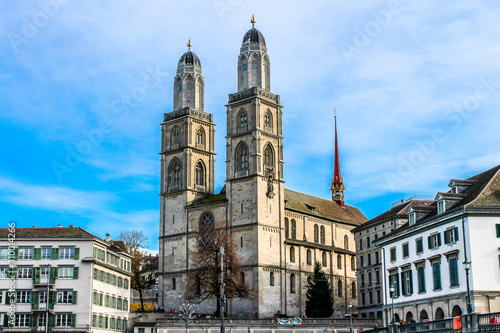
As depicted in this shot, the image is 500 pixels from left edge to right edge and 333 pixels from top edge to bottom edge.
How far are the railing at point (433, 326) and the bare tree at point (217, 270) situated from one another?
40.2m

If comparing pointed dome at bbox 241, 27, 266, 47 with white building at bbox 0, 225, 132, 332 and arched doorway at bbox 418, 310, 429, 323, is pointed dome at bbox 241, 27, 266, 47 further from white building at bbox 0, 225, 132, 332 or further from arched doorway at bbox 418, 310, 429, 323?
arched doorway at bbox 418, 310, 429, 323

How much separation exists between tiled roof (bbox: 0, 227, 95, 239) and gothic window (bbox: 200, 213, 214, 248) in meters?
22.8

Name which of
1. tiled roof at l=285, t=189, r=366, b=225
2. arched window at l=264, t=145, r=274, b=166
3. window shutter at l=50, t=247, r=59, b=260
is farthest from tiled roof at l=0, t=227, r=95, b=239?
tiled roof at l=285, t=189, r=366, b=225

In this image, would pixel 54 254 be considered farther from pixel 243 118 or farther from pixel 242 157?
pixel 243 118

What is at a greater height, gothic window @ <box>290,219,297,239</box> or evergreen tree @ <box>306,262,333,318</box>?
A: gothic window @ <box>290,219,297,239</box>

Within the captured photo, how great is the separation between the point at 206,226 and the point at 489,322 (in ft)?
211

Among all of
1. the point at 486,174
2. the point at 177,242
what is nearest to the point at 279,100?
the point at 177,242

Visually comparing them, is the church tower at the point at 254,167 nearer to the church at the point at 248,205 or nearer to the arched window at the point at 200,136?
the church at the point at 248,205

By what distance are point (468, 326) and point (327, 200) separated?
8363 cm

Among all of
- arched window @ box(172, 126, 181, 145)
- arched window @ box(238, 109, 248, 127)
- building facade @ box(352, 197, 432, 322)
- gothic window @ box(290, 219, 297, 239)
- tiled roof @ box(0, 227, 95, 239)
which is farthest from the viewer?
arched window @ box(172, 126, 181, 145)

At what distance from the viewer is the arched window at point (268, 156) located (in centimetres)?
10081

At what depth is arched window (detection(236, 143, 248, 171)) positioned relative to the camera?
100 meters

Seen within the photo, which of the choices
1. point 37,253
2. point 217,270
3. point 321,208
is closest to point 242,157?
point 217,270

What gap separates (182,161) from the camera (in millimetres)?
107625
